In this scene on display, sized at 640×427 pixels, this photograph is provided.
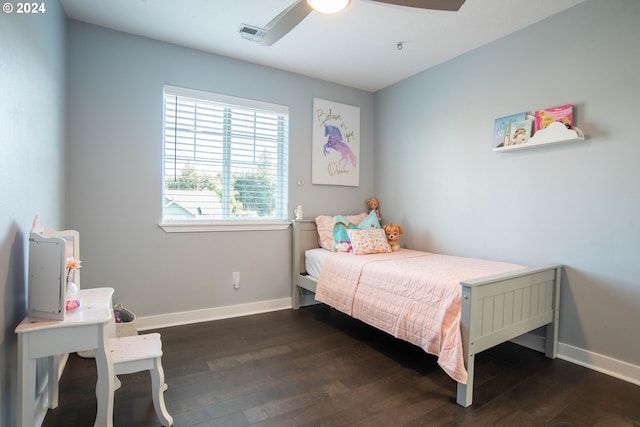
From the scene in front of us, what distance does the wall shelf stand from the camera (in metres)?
2.18

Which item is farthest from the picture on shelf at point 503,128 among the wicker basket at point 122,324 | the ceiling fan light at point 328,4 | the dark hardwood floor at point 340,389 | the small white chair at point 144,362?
the wicker basket at point 122,324

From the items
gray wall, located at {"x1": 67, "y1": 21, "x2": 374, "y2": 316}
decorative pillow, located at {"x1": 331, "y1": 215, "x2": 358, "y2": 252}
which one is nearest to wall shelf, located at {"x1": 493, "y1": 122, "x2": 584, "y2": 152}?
decorative pillow, located at {"x1": 331, "y1": 215, "x2": 358, "y2": 252}

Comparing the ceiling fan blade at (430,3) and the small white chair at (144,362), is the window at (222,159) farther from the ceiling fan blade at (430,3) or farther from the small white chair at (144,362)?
the ceiling fan blade at (430,3)

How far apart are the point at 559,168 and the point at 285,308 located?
2.69 metres

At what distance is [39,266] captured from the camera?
1.38m

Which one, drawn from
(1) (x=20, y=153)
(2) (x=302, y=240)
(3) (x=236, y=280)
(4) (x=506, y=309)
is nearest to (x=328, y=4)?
(1) (x=20, y=153)

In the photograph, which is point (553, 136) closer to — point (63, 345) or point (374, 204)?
point (374, 204)

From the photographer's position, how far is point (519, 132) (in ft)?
8.22

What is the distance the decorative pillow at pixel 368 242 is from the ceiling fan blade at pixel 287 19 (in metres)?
1.87

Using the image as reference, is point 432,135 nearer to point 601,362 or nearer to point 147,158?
point 601,362

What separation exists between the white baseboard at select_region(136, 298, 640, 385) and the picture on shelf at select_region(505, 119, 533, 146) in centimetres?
150

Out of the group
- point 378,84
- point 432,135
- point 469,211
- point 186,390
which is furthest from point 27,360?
point 378,84

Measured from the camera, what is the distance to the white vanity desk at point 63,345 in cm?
123

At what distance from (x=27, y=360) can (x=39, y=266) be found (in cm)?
37
